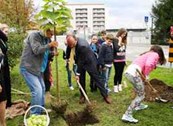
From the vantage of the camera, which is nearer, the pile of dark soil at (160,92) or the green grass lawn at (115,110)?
the green grass lawn at (115,110)

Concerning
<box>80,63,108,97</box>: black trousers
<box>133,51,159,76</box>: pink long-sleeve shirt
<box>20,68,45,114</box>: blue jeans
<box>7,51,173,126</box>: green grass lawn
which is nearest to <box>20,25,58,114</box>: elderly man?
<box>20,68,45,114</box>: blue jeans

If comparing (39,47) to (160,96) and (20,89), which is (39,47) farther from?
(20,89)

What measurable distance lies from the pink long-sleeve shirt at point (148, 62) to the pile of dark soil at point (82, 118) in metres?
1.39

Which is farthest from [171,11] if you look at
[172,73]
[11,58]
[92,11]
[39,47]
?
[92,11]

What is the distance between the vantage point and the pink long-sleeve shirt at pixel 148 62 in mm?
7312

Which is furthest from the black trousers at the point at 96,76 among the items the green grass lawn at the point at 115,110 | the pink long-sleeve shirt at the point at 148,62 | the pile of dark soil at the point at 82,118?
the pink long-sleeve shirt at the point at 148,62

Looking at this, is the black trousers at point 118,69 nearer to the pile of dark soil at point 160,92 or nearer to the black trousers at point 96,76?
the pile of dark soil at point 160,92

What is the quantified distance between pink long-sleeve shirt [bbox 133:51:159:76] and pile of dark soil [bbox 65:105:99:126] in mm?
1393

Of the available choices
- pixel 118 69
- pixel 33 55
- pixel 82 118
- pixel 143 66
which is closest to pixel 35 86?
pixel 33 55

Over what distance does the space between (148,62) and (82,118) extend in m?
1.79

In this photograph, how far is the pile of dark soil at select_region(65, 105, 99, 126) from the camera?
779cm

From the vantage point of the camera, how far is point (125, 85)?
11.4 metres

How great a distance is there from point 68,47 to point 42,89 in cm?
235

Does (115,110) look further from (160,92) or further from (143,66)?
(160,92)
